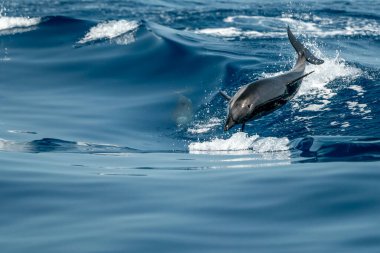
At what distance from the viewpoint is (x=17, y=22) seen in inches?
969

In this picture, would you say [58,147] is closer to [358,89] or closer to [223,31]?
[358,89]

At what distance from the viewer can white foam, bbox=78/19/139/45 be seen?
72.0 ft

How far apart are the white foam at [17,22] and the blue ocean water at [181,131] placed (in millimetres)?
89

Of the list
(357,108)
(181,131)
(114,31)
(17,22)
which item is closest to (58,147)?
(181,131)

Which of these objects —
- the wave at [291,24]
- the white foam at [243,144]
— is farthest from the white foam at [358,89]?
the wave at [291,24]

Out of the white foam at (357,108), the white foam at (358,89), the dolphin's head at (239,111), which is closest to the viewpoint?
the dolphin's head at (239,111)

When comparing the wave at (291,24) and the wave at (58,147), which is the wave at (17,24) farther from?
the wave at (58,147)

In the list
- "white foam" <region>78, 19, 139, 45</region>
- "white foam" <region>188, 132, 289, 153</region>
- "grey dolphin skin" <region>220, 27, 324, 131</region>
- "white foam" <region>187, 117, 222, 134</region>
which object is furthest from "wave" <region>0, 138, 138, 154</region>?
"white foam" <region>78, 19, 139, 45</region>

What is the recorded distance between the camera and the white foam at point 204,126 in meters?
14.6

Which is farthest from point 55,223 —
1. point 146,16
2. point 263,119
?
point 146,16

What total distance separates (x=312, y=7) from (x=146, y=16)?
18.3ft

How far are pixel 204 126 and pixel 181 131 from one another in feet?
1.27

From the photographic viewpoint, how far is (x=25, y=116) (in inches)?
631

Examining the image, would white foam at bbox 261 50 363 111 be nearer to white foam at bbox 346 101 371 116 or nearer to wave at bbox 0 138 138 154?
white foam at bbox 346 101 371 116
